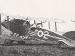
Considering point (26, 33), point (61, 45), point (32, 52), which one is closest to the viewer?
point (32, 52)

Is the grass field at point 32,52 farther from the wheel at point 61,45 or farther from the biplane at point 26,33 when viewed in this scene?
the biplane at point 26,33

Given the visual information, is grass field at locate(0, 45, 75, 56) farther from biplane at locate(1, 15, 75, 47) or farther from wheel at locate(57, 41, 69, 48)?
biplane at locate(1, 15, 75, 47)

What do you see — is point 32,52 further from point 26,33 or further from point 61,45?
point 26,33

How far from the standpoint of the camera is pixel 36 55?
10.9 meters

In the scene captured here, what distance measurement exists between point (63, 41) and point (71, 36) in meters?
6.48

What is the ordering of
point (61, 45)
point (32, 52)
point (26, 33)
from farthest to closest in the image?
1. point (26, 33)
2. point (61, 45)
3. point (32, 52)

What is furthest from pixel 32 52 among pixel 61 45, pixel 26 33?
pixel 26 33

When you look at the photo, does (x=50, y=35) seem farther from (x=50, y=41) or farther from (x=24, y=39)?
(x=24, y=39)

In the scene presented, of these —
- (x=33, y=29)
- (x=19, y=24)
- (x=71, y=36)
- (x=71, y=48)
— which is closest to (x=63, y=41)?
(x=71, y=48)

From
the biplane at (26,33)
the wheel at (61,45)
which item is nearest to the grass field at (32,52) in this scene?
the wheel at (61,45)

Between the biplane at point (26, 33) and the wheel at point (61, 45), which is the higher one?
the biplane at point (26, 33)

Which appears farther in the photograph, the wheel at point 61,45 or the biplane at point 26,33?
the biplane at point 26,33

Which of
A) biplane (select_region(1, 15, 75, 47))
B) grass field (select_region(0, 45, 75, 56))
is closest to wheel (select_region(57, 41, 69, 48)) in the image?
grass field (select_region(0, 45, 75, 56))

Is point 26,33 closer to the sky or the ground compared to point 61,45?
closer to the sky
